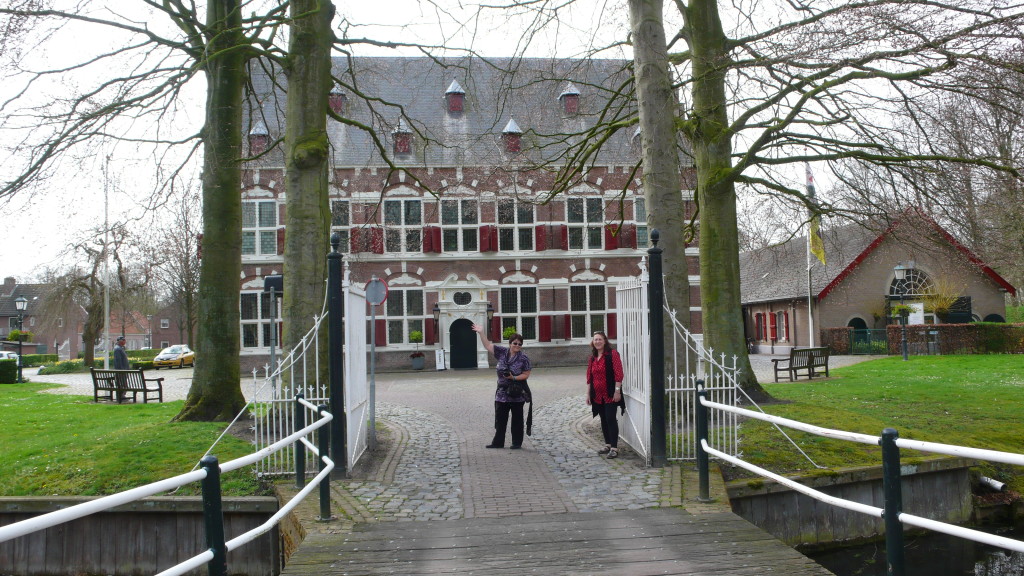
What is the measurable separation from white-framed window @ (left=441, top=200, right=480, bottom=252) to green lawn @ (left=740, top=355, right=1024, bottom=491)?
1489 centimetres

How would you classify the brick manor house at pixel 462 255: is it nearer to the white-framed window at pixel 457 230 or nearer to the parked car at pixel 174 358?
the white-framed window at pixel 457 230

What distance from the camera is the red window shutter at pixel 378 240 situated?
27823 mm

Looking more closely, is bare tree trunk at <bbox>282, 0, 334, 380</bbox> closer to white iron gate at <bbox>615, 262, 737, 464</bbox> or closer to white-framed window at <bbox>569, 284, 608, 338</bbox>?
white iron gate at <bbox>615, 262, 737, 464</bbox>

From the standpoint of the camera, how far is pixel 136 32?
1097 cm

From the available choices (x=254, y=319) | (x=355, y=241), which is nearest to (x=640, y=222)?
(x=355, y=241)

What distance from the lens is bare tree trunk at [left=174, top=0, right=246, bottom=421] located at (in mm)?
11367

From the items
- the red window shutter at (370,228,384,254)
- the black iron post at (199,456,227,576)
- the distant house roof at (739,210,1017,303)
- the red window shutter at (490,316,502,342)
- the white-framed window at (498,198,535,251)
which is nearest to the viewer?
the black iron post at (199,456,227,576)

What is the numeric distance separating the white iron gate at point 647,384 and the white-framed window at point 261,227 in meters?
23.5

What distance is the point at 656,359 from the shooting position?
25.9 feet

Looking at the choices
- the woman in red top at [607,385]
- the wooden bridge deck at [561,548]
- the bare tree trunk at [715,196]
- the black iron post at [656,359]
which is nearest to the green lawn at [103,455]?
the wooden bridge deck at [561,548]

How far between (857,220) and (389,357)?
68.1ft

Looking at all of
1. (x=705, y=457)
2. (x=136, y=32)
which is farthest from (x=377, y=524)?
(x=136, y=32)

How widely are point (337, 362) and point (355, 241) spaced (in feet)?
70.5

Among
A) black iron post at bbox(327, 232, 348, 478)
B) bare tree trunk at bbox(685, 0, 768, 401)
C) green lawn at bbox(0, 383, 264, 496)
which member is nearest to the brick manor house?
green lawn at bbox(0, 383, 264, 496)
